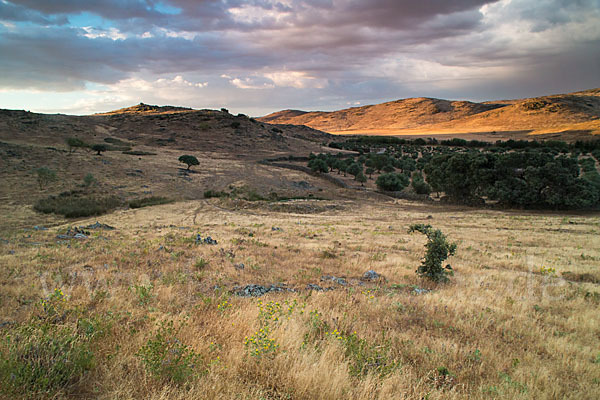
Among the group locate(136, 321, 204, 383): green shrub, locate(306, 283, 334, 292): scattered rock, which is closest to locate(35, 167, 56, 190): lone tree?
locate(306, 283, 334, 292): scattered rock

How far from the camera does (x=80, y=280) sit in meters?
7.25

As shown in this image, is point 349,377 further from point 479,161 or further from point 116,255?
point 479,161

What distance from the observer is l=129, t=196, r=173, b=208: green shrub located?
33.7 metres

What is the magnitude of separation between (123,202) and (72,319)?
34036 mm

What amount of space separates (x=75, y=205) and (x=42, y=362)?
33.3 metres

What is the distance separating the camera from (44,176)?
35906 millimetres

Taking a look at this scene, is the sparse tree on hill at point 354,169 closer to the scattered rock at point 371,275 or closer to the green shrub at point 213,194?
the green shrub at point 213,194

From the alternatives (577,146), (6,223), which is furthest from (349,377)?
(577,146)

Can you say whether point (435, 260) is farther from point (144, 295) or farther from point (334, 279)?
point (144, 295)

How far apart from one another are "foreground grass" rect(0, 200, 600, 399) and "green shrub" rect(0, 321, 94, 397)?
0.08 ft

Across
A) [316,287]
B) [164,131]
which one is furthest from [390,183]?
[164,131]

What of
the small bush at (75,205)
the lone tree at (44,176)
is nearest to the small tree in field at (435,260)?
the small bush at (75,205)

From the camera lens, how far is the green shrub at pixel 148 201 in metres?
33.7

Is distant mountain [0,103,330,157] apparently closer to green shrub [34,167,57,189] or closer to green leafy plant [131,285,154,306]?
green shrub [34,167,57,189]
